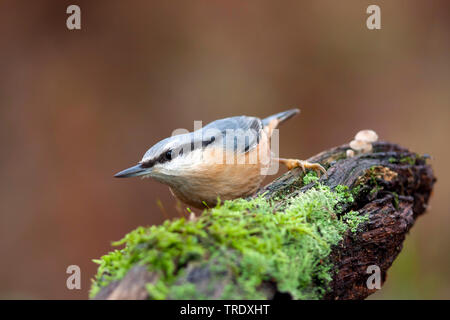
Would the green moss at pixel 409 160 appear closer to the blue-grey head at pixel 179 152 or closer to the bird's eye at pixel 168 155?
the blue-grey head at pixel 179 152

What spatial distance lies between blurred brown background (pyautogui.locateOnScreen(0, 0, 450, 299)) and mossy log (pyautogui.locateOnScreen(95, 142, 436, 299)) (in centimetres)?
290

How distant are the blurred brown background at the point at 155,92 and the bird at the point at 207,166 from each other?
11.4ft

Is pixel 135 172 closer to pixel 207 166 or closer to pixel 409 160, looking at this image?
pixel 207 166

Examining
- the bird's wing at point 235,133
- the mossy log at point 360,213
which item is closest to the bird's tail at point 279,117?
the bird's wing at point 235,133

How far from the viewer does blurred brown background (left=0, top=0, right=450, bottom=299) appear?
19.5 feet

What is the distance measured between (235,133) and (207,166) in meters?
0.51

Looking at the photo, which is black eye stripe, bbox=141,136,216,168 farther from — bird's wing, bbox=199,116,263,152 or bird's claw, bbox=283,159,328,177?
bird's claw, bbox=283,159,328,177

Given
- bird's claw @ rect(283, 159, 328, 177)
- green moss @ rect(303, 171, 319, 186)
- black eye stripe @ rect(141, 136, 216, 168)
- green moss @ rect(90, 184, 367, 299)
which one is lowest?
green moss @ rect(90, 184, 367, 299)

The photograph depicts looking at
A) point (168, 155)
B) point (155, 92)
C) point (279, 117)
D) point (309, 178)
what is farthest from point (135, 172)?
point (155, 92)

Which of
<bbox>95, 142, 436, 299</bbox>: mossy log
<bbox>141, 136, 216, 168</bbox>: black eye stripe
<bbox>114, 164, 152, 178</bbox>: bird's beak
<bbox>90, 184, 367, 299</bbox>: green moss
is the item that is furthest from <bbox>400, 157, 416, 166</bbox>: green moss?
<bbox>114, 164, 152, 178</bbox>: bird's beak

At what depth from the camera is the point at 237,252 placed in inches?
61.0
